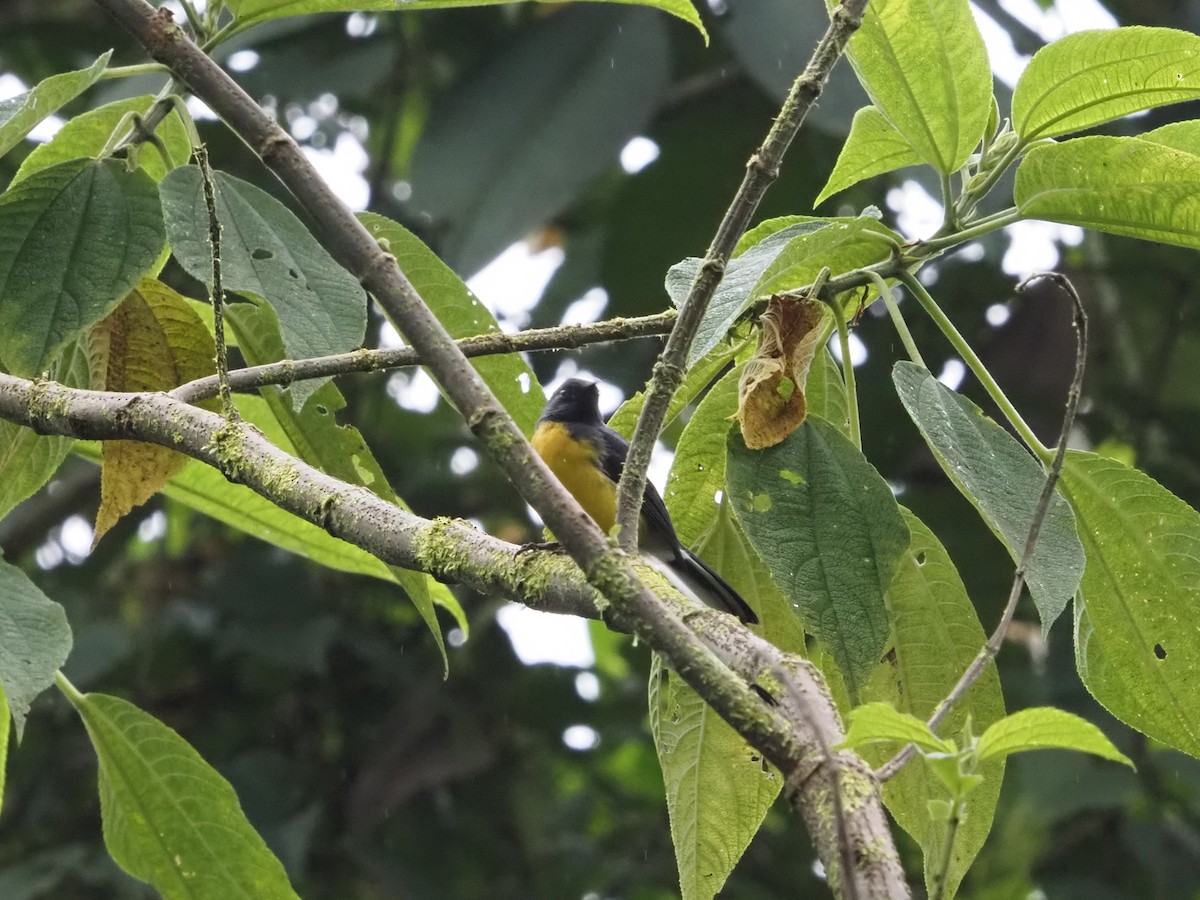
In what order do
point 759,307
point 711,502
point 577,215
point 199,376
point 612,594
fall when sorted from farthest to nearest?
point 577,215 < point 199,376 < point 711,502 < point 759,307 < point 612,594

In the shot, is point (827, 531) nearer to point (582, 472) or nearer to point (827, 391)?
point (827, 391)

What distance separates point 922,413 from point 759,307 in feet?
1.00

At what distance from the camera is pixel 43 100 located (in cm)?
200

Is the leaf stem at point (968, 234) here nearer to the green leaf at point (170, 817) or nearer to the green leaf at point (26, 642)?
the green leaf at point (26, 642)

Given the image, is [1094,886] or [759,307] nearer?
[759,307]

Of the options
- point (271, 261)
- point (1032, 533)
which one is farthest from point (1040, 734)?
point (271, 261)

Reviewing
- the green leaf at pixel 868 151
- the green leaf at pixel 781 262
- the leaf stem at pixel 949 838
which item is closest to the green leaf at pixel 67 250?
the green leaf at pixel 781 262

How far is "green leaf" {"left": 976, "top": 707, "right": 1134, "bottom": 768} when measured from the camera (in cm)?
109

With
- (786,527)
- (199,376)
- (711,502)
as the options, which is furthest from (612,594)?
(199,376)

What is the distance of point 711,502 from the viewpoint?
7.21 feet

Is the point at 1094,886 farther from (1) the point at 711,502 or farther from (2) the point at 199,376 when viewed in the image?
(2) the point at 199,376

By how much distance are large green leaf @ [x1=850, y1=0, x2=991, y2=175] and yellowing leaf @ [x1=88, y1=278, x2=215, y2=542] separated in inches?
46.5

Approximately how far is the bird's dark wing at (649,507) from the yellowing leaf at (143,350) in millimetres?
857

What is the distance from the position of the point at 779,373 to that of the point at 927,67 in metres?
0.49
